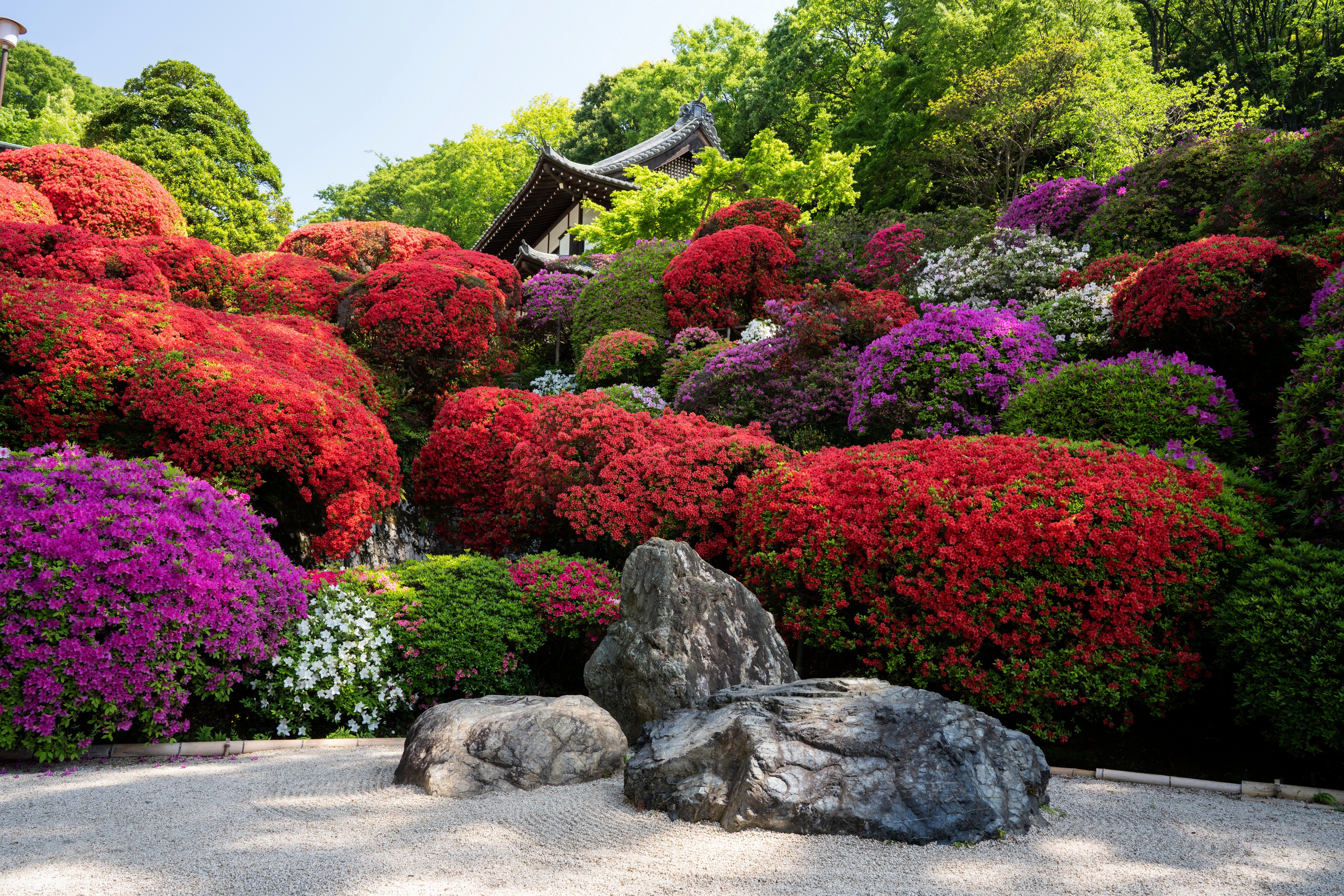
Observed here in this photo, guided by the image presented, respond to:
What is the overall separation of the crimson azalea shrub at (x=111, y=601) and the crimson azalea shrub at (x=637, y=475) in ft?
9.43

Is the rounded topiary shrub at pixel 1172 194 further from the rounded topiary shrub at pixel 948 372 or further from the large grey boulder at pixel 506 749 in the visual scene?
the large grey boulder at pixel 506 749

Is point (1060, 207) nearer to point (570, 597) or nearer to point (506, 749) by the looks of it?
point (570, 597)

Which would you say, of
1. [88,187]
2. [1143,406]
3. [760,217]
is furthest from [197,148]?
[1143,406]

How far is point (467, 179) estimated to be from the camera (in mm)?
33281

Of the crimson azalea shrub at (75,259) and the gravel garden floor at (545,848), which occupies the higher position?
the crimson azalea shrub at (75,259)

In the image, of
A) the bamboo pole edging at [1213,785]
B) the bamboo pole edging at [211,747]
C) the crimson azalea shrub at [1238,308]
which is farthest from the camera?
the crimson azalea shrub at [1238,308]

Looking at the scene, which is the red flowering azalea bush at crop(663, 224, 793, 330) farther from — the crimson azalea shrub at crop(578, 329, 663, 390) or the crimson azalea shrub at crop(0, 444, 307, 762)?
the crimson azalea shrub at crop(0, 444, 307, 762)

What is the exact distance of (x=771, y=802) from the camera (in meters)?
3.52

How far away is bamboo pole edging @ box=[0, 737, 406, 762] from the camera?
15.1ft

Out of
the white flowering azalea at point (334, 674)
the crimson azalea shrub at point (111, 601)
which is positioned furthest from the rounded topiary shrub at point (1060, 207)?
the crimson azalea shrub at point (111, 601)

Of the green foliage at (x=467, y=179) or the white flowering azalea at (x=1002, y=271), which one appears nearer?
the white flowering azalea at (x=1002, y=271)

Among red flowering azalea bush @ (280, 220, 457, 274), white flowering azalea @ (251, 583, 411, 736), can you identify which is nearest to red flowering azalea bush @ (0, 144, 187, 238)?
red flowering azalea bush @ (280, 220, 457, 274)

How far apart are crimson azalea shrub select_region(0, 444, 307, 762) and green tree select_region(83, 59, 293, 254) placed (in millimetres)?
19632

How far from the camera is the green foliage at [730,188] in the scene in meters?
16.0
